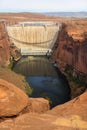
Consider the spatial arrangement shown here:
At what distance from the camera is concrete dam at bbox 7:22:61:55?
108 m

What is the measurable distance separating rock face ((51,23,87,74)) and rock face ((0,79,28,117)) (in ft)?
143

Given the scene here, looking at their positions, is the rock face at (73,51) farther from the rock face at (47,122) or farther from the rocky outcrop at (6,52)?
the rock face at (47,122)

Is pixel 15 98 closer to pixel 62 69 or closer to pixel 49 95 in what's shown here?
pixel 49 95

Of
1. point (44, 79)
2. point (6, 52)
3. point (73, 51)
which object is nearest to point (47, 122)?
point (44, 79)

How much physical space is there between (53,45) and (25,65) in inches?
907

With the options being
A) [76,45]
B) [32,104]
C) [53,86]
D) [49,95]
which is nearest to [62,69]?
[76,45]

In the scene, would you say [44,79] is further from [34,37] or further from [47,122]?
[47,122]

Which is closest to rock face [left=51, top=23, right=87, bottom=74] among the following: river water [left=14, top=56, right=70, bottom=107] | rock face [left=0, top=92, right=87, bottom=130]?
river water [left=14, top=56, right=70, bottom=107]

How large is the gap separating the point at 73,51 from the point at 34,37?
124 ft

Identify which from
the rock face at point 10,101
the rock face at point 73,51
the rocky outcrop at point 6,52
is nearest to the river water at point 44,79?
the rocky outcrop at point 6,52

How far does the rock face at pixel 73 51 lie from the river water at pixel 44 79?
3741 mm

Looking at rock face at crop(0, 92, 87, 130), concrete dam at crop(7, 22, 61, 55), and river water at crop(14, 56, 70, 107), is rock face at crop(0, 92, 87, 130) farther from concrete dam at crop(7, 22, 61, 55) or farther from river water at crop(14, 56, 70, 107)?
concrete dam at crop(7, 22, 61, 55)

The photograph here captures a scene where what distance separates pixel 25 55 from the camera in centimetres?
10256

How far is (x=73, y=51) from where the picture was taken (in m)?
76.4
